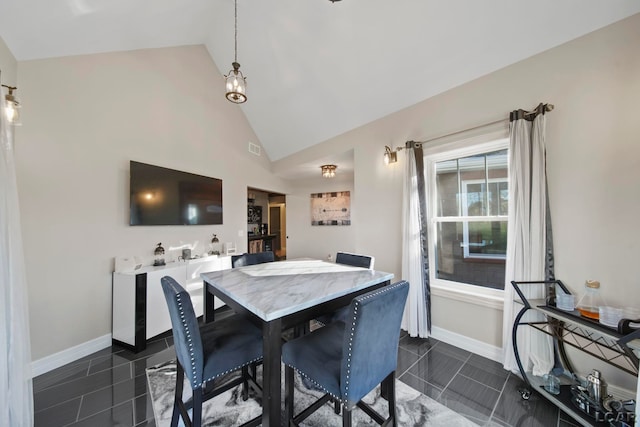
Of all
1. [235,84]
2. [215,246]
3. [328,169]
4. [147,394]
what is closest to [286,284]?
[147,394]

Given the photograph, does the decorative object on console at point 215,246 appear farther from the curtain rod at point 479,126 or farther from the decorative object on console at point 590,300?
the decorative object on console at point 590,300

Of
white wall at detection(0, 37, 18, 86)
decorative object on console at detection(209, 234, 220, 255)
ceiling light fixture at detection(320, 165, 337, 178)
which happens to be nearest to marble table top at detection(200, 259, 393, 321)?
decorative object on console at detection(209, 234, 220, 255)

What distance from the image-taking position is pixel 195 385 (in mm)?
1197

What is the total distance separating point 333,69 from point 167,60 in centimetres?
227

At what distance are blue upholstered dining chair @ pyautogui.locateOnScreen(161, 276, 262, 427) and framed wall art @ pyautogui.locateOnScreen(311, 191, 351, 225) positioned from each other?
4067 millimetres

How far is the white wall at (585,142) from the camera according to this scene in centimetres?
165

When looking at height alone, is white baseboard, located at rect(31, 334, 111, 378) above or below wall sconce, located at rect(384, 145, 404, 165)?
below

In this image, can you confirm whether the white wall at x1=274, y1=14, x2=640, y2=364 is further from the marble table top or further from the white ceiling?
the marble table top

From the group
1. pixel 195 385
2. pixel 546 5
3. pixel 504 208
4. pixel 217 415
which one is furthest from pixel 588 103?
pixel 217 415

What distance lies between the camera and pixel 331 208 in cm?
564

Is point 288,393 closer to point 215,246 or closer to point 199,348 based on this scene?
point 199,348

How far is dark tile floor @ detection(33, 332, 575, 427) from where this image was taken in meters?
1.60

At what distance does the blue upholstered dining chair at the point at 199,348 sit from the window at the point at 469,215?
2.29 metres

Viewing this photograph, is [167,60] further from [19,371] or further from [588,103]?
[588,103]
